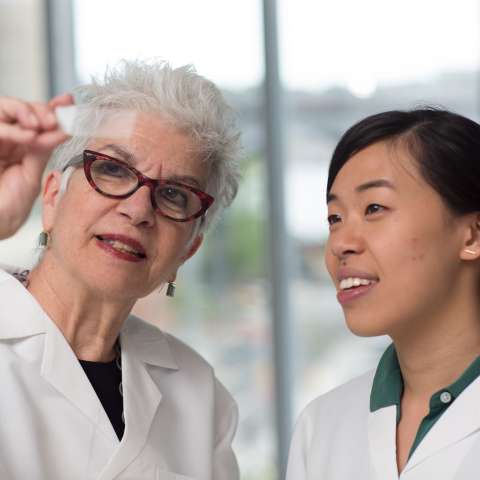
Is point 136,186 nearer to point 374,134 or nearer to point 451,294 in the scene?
point 374,134

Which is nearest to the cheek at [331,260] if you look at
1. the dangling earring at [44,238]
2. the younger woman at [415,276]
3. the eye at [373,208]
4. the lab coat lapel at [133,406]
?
the younger woman at [415,276]

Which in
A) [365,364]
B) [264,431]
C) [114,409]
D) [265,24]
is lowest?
[264,431]

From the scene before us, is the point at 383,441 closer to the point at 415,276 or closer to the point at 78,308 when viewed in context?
the point at 415,276

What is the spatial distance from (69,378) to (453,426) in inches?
33.2

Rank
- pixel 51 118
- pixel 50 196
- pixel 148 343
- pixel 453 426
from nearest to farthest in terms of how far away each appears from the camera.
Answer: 1. pixel 51 118
2. pixel 453 426
3. pixel 50 196
4. pixel 148 343

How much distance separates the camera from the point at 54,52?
3.61m

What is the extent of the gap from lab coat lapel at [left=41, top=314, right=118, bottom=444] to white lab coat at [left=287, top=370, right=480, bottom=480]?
1.57 feet

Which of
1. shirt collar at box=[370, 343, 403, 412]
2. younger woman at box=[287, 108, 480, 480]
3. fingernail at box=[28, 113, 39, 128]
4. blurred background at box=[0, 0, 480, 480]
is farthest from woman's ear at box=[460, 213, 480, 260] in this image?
blurred background at box=[0, 0, 480, 480]

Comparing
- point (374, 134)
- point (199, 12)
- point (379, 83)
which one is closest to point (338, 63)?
point (379, 83)

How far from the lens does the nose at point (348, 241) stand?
110 cm

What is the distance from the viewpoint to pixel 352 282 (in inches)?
44.1

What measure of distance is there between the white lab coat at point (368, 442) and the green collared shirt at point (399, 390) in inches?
0.7

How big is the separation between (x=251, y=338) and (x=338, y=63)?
5.93 ft

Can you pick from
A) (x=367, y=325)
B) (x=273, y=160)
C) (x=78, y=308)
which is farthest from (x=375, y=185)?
(x=273, y=160)
